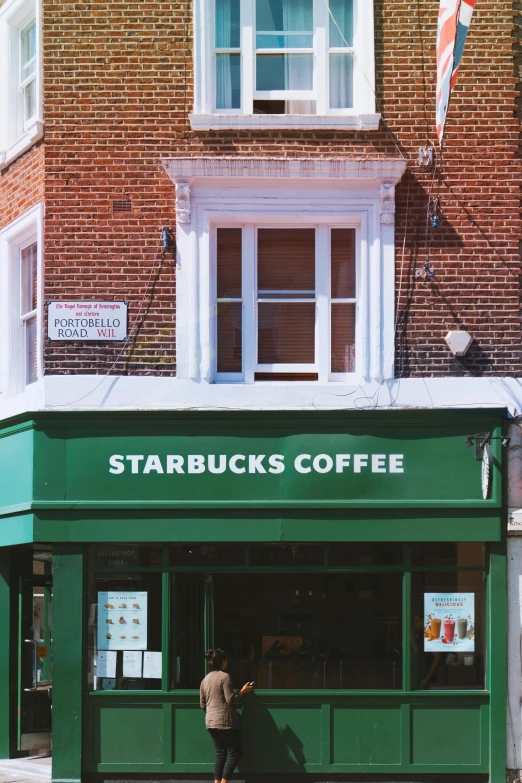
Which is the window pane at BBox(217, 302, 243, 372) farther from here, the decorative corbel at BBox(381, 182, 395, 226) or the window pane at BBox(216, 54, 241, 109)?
the window pane at BBox(216, 54, 241, 109)

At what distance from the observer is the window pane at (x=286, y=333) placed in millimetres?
12844

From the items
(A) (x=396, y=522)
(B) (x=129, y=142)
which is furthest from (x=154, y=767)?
(B) (x=129, y=142)

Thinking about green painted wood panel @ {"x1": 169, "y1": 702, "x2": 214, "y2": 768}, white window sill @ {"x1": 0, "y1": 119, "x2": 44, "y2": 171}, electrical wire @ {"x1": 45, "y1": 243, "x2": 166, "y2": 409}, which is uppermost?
white window sill @ {"x1": 0, "y1": 119, "x2": 44, "y2": 171}

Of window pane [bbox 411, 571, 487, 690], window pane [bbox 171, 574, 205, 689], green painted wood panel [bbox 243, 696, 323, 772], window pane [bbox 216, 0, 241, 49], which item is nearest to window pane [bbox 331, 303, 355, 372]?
window pane [bbox 411, 571, 487, 690]

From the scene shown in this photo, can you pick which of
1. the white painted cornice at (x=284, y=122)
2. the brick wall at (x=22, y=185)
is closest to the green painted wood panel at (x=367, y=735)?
the white painted cornice at (x=284, y=122)

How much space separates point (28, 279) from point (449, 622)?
6413mm

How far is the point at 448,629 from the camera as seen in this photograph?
40.6 ft

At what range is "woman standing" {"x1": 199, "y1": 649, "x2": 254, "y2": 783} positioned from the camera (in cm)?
1159

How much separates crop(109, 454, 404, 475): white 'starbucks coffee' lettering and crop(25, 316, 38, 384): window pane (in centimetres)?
194

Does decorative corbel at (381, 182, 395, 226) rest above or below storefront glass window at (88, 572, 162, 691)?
above

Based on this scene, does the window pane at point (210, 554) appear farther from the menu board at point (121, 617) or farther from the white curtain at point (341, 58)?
the white curtain at point (341, 58)

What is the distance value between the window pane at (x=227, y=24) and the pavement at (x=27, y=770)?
840cm

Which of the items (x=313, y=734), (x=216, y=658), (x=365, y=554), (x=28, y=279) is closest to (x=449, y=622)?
(x=365, y=554)

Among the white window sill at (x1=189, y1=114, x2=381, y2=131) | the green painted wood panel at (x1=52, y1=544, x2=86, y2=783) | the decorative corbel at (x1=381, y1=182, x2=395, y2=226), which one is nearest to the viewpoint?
the green painted wood panel at (x1=52, y1=544, x2=86, y2=783)
